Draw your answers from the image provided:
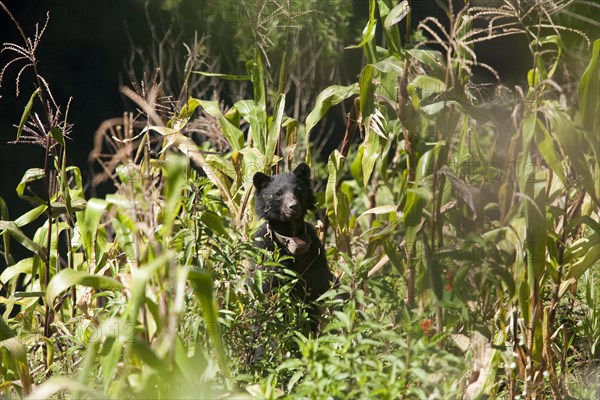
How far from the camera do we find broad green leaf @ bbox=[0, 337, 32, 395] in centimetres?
305

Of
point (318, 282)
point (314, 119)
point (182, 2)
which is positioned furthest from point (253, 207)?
point (182, 2)

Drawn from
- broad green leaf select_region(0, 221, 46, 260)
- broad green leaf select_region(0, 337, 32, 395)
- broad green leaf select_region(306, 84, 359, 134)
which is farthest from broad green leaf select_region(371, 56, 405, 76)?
broad green leaf select_region(0, 337, 32, 395)

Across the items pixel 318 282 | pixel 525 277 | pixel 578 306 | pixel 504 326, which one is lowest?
pixel 578 306

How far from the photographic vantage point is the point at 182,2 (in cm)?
689

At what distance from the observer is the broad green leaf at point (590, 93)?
3113mm

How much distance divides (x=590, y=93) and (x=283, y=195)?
1.87 m

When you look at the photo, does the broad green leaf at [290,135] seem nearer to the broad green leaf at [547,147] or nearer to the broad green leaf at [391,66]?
the broad green leaf at [391,66]

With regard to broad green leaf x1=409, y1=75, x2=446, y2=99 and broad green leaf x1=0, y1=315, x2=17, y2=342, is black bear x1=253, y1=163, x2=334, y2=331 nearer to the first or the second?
broad green leaf x1=409, y1=75, x2=446, y2=99

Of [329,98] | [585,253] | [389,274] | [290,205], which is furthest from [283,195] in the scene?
[585,253]

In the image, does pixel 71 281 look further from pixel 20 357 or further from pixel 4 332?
pixel 4 332

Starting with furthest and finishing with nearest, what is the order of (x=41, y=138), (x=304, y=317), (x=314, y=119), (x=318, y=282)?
1. (x=318, y=282)
2. (x=314, y=119)
3. (x=41, y=138)
4. (x=304, y=317)

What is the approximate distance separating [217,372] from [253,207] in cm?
199

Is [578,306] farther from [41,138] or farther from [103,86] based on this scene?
[103,86]

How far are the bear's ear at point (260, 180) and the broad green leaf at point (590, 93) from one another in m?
1.85
